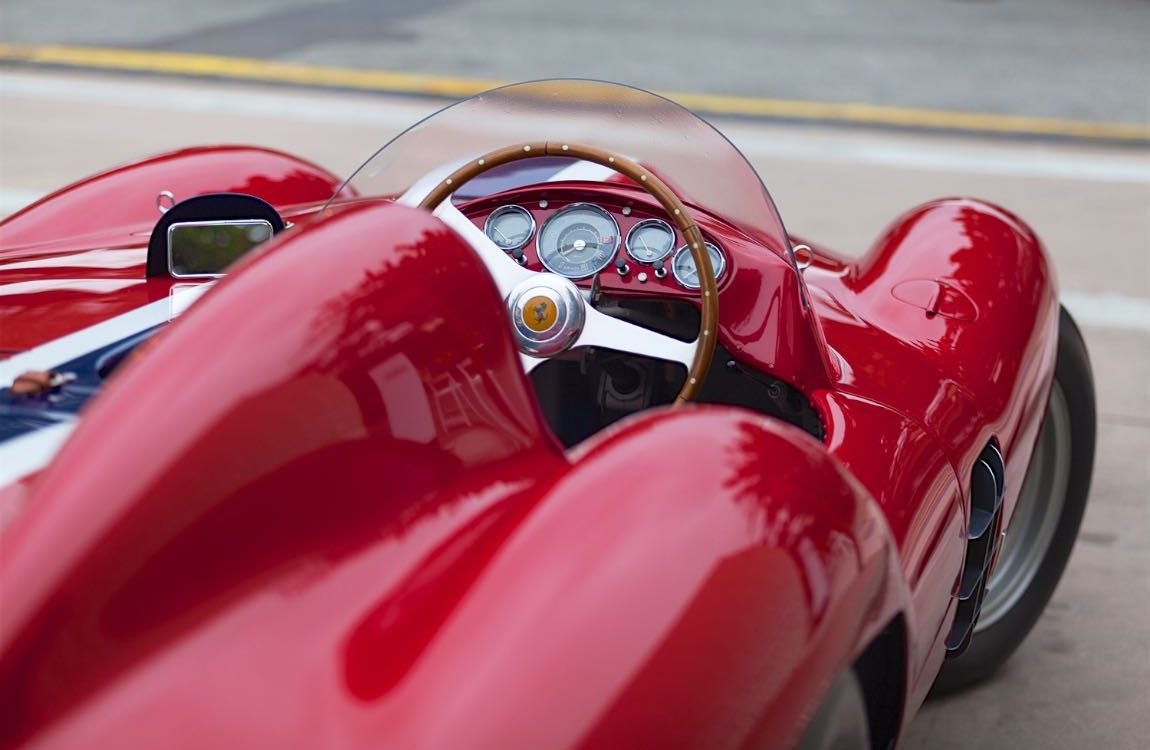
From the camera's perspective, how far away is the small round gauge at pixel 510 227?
2635 millimetres

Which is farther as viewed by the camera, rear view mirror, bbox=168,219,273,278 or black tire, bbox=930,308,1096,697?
black tire, bbox=930,308,1096,697

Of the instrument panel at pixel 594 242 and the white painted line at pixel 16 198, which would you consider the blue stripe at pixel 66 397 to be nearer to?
the instrument panel at pixel 594 242

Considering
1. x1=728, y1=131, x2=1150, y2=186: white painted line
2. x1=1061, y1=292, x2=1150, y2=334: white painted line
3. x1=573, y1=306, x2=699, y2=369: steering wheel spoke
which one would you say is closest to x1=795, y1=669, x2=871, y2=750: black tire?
x1=573, y1=306, x2=699, y2=369: steering wheel spoke

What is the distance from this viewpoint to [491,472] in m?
1.97

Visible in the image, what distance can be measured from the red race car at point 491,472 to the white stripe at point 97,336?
0.01 metres

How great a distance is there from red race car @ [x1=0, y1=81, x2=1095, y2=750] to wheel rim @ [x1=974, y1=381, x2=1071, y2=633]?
2.01 feet

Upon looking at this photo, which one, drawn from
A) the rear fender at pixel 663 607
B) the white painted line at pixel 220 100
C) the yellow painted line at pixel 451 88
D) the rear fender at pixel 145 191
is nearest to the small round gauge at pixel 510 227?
the rear fender at pixel 145 191

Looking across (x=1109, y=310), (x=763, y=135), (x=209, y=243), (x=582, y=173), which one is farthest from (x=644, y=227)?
(x=763, y=135)

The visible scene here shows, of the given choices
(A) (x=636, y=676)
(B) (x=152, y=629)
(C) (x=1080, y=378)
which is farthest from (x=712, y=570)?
(C) (x=1080, y=378)

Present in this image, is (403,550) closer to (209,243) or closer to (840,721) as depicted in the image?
(840,721)

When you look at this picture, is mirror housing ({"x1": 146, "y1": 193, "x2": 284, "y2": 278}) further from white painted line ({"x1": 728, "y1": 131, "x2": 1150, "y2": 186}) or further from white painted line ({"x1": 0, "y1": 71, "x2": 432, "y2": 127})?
white painted line ({"x1": 0, "y1": 71, "x2": 432, "y2": 127})

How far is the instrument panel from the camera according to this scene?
2.60 metres

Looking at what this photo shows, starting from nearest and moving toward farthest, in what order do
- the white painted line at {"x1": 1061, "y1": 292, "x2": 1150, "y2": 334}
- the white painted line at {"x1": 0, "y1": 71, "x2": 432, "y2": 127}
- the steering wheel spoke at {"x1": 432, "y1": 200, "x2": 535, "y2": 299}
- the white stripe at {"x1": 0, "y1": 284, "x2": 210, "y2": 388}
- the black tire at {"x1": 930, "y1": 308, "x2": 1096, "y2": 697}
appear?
the white stripe at {"x1": 0, "y1": 284, "x2": 210, "y2": 388}
the steering wheel spoke at {"x1": 432, "y1": 200, "x2": 535, "y2": 299}
the black tire at {"x1": 930, "y1": 308, "x2": 1096, "y2": 697}
the white painted line at {"x1": 1061, "y1": 292, "x2": 1150, "y2": 334}
the white painted line at {"x1": 0, "y1": 71, "x2": 432, "y2": 127}

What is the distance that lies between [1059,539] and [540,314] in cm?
157
